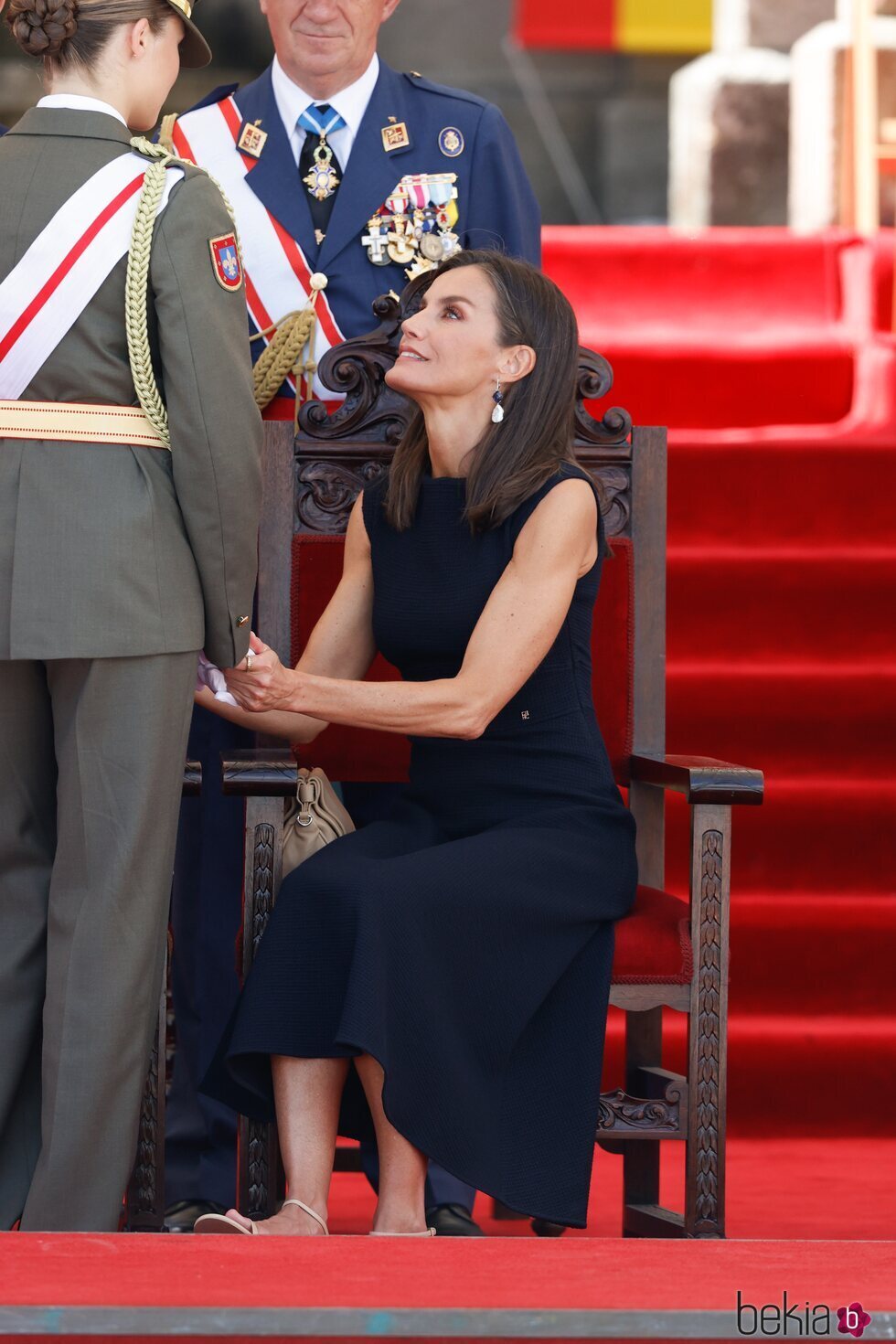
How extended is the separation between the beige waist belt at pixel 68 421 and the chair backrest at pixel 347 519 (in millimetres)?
600

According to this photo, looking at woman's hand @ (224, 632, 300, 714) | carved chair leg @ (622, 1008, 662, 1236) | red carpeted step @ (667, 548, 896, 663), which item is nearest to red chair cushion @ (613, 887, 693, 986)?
carved chair leg @ (622, 1008, 662, 1236)

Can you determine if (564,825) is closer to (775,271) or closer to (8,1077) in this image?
(8,1077)

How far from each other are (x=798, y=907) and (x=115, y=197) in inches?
71.9

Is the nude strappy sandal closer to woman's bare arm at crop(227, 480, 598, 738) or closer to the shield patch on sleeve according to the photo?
woman's bare arm at crop(227, 480, 598, 738)

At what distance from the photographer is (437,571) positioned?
8.16ft

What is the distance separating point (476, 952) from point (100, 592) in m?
0.60

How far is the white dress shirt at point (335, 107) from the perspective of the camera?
9.44 ft

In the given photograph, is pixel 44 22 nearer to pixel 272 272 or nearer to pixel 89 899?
pixel 272 272

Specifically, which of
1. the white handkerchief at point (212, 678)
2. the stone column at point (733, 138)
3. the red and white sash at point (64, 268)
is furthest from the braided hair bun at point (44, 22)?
the stone column at point (733, 138)

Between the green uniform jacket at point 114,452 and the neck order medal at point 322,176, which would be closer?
the green uniform jacket at point 114,452

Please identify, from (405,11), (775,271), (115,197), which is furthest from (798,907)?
(405,11)

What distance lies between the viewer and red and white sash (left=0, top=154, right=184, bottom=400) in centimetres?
205

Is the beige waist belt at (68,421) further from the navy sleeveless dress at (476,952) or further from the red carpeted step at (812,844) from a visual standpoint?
the red carpeted step at (812,844)

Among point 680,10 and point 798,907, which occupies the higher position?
point 680,10
